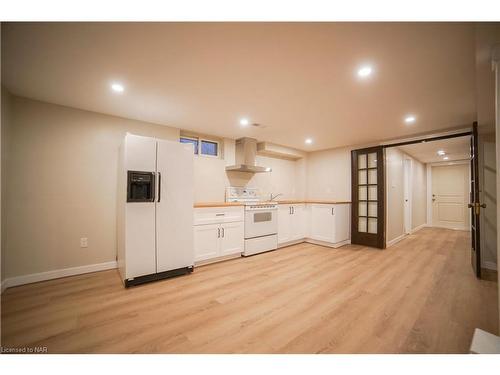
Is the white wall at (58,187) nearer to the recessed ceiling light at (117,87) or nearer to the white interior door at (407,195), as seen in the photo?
the recessed ceiling light at (117,87)

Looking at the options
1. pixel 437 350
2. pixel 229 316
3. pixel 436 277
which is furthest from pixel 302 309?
pixel 436 277

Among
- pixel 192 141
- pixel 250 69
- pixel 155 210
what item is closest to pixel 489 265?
pixel 250 69

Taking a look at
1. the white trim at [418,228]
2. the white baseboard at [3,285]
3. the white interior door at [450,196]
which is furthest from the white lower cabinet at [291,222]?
the white interior door at [450,196]

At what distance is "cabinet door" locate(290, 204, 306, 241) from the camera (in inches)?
173

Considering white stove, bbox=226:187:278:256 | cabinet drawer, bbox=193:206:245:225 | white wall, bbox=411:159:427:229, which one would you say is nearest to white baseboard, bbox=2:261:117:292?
cabinet drawer, bbox=193:206:245:225

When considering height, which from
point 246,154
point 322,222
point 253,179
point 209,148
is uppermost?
point 209,148

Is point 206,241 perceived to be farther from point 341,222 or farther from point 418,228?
point 418,228

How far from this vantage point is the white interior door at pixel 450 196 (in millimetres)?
6207

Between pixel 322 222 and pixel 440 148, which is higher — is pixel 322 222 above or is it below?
below

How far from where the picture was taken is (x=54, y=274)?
2.62 meters

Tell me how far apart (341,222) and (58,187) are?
4879mm

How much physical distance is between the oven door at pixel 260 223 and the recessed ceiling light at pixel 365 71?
2.49 metres

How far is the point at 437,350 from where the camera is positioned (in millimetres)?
1372

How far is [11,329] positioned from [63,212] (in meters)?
1.46
